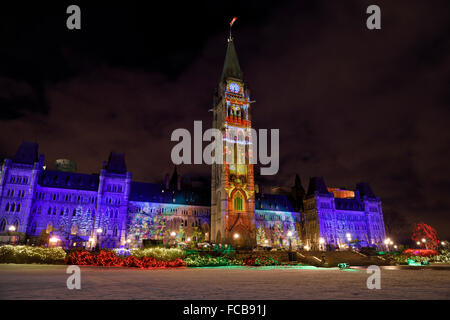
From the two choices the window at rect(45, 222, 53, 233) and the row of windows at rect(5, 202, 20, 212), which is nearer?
the row of windows at rect(5, 202, 20, 212)

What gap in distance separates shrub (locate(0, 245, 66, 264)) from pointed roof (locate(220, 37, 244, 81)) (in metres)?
67.8

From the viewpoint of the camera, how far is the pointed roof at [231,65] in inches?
3317

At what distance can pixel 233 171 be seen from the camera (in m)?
73.2

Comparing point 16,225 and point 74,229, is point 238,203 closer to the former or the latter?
point 74,229

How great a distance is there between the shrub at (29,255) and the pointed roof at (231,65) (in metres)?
67.8

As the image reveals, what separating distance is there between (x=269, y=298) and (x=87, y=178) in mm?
72875

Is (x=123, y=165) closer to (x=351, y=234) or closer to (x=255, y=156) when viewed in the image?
(x=255, y=156)

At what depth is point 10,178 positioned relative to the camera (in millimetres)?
60438

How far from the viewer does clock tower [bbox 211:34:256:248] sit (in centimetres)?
6888

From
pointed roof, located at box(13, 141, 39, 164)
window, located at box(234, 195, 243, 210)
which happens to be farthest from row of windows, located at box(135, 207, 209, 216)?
pointed roof, located at box(13, 141, 39, 164)

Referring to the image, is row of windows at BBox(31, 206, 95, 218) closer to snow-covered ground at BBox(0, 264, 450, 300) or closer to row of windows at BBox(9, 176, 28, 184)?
row of windows at BBox(9, 176, 28, 184)

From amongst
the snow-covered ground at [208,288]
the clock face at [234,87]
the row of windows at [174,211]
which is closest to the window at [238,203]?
the row of windows at [174,211]

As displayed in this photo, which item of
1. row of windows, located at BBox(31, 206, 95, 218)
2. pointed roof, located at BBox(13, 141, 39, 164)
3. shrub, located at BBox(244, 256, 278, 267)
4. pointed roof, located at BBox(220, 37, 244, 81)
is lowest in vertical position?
shrub, located at BBox(244, 256, 278, 267)
